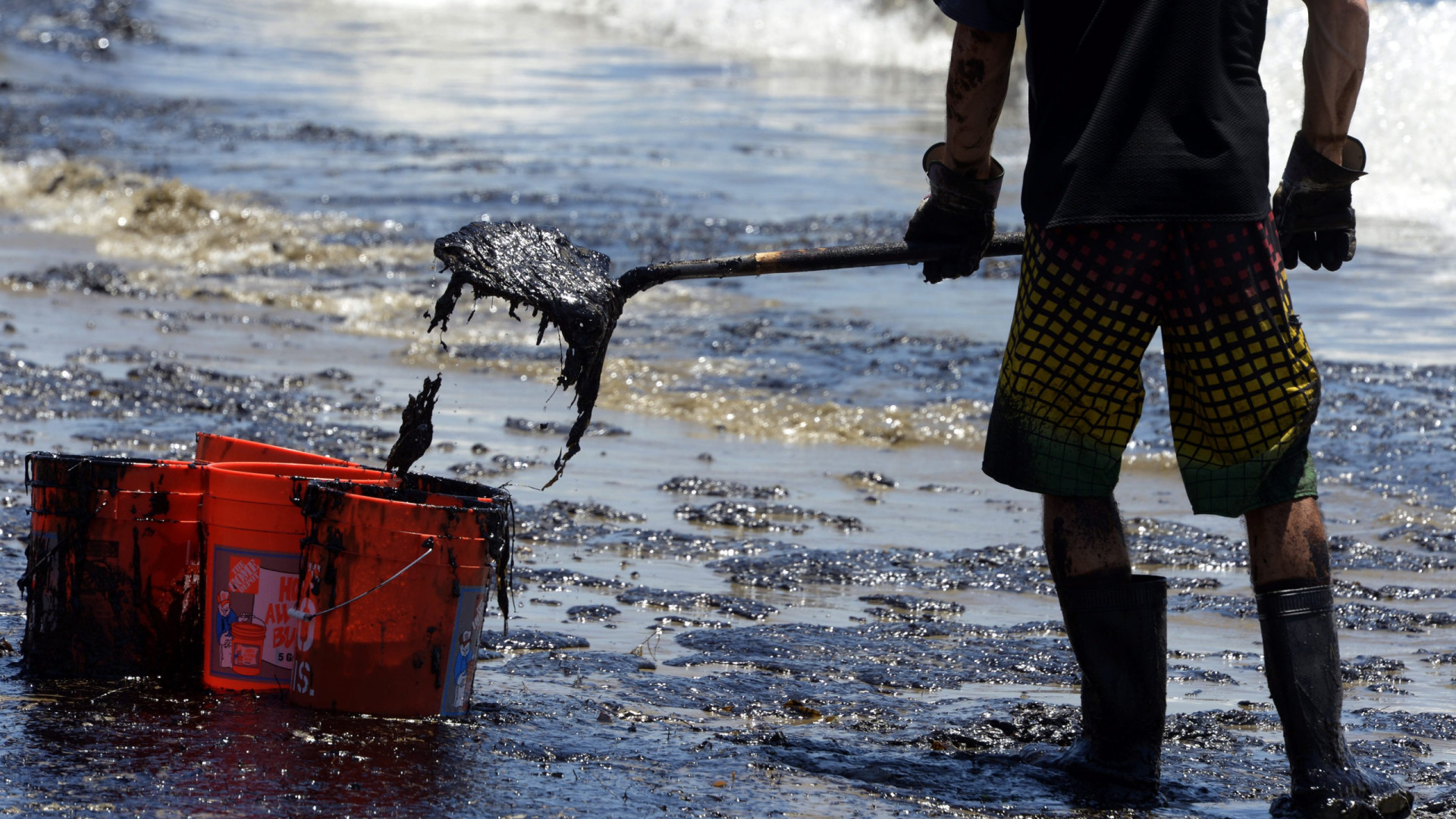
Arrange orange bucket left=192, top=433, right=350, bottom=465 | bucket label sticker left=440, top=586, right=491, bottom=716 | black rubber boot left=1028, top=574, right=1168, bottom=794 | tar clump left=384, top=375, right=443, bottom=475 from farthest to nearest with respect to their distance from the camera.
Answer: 1. orange bucket left=192, top=433, right=350, bottom=465
2. tar clump left=384, top=375, right=443, bottom=475
3. bucket label sticker left=440, top=586, right=491, bottom=716
4. black rubber boot left=1028, top=574, right=1168, bottom=794

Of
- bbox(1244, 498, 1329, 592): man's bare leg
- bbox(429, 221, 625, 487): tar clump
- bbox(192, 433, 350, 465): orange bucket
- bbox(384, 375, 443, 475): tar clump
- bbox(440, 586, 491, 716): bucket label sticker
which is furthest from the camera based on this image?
bbox(192, 433, 350, 465): orange bucket

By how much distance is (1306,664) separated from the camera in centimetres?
277

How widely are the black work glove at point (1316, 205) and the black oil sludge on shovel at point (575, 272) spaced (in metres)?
0.56

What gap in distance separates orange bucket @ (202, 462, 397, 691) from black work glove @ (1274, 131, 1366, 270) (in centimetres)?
200

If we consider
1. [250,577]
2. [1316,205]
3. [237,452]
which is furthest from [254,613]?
[1316,205]

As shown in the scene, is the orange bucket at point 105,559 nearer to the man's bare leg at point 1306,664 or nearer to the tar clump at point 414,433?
the tar clump at point 414,433

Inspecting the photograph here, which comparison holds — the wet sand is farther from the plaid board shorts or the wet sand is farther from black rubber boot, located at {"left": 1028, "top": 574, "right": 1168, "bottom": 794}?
the plaid board shorts

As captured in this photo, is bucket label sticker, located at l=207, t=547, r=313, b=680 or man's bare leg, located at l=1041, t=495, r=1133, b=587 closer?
man's bare leg, located at l=1041, t=495, r=1133, b=587

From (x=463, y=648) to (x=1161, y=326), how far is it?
146 centimetres

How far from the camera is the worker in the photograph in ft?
8.82

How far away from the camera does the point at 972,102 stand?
3025 mm

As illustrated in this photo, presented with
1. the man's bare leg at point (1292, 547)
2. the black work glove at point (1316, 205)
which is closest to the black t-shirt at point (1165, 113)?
the black work glove at point (1316, 205)

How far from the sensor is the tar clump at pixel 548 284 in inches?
126

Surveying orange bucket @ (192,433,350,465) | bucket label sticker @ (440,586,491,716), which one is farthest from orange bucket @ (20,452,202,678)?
bucket label sticker @ (440,586,491,716)
